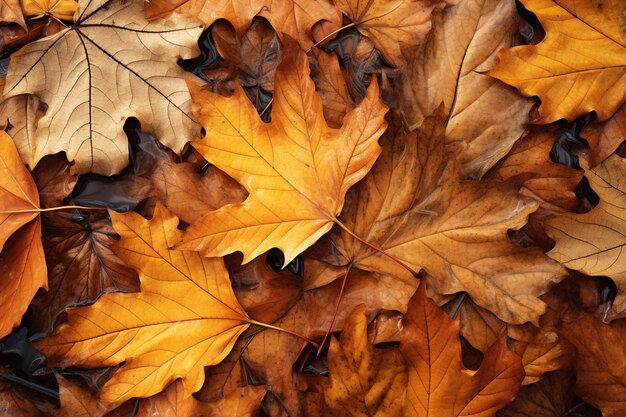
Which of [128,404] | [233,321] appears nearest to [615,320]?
[233,321]

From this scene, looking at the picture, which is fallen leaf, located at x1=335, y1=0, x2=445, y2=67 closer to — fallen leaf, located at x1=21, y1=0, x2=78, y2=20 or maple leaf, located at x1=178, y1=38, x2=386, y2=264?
maple leaf, located at x1=178, y1=38, x2=386, y2=264

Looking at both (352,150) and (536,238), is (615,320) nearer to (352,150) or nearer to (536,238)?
(536,238)

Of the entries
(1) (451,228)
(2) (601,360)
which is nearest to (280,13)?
(1) (451,228)

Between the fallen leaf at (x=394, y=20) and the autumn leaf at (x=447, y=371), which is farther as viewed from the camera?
the fallen leaf at (x=394, y=20)

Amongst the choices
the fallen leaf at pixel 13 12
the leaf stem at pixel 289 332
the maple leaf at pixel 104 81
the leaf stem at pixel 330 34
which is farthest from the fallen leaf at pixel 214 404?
the fallen leaf at pixel 13 12

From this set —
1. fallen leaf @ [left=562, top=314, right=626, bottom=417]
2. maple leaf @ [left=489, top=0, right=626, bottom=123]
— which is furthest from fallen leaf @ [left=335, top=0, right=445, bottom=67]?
fallen leaf @ [left=562, top=314, right=626, bottom=417]

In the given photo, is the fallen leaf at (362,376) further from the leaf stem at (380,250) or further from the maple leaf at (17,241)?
the maple leaf at (17,241)
